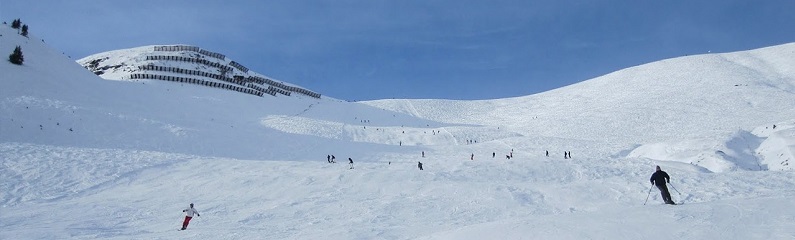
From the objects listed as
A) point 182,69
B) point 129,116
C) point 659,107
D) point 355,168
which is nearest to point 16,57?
point 129,116

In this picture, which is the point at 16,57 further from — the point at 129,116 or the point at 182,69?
the point at 182,69

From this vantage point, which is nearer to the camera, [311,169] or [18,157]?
[18,157]

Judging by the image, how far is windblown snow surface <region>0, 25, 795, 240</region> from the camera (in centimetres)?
1542

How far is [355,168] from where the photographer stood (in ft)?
102

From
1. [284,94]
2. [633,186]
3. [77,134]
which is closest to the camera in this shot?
[633,186]

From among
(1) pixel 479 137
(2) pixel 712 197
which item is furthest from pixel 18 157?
(1) pixel 479 137

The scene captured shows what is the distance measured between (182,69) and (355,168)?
52.2 meters

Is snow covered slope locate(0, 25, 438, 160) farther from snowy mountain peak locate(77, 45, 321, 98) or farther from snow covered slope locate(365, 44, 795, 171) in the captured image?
snow covered slope locate(365, 44, 795, 171)

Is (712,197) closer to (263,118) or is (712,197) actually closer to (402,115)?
(263,118)

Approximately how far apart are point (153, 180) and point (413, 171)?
12602mm

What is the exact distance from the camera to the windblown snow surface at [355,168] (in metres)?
15.4

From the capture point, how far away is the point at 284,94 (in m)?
79.8

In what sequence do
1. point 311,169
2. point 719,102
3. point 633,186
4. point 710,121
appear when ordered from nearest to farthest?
1. point 633,186
2. point 311,169
3. point 710,121
4. point 719,102

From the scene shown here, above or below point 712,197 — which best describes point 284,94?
above
